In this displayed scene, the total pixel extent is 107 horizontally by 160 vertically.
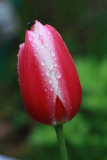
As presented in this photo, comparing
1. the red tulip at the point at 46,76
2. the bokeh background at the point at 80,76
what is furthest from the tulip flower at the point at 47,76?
the bokeh background at the point at 80,76

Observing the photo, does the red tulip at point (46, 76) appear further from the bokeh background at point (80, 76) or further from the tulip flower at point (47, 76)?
the bokeh background at point (80, 76)

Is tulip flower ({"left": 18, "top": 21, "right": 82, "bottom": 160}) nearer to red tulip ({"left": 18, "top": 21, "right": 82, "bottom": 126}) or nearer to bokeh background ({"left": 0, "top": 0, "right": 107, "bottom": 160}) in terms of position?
red tulip ({"left": 18, "top": 21, "right": 82, "bottom": 126})

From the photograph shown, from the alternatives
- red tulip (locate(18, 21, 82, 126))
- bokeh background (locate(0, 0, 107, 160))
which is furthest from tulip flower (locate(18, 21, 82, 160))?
bokeh background (locate(0, 0, 107, 160))

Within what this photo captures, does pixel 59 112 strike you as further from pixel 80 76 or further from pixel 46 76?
pixel 80 76

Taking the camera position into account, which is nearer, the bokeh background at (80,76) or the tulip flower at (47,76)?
the tulip flower at (47,76)

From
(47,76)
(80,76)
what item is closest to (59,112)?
(47,76)
